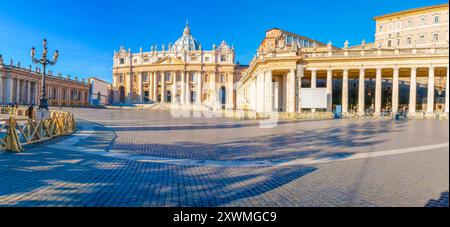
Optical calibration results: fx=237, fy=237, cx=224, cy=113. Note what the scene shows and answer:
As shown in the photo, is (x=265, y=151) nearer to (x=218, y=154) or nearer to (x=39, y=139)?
(x=218, y=154)

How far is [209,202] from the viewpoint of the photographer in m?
4.45

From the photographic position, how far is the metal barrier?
29.5ft

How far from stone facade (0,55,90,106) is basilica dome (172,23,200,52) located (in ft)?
149

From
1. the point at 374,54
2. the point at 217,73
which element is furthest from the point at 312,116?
the point at 217,73

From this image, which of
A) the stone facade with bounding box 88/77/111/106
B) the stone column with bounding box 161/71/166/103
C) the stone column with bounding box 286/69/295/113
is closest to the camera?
the stone column with bounding box 286/69/295/113

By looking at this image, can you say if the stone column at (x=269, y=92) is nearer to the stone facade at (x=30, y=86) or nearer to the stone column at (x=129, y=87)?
the stone facade at (x=30, y=86)

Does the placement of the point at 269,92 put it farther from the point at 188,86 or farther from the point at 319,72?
the point at 188,86

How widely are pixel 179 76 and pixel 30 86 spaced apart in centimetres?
4785

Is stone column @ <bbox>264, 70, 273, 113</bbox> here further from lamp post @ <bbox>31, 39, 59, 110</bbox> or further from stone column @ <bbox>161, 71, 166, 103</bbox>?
stone column @ <bbox>161, 71, 166, 103</bbox>

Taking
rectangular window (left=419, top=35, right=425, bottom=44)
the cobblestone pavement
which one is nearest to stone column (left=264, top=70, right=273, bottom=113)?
the cobblestone pavement

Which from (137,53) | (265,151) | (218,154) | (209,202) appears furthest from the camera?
(137,53)

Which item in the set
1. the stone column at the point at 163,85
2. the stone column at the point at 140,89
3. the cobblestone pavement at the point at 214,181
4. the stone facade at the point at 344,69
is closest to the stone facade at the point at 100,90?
the stone column at the point at 140,89

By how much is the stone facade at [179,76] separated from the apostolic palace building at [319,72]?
392 millimetres

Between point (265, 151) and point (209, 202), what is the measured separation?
581 cm
